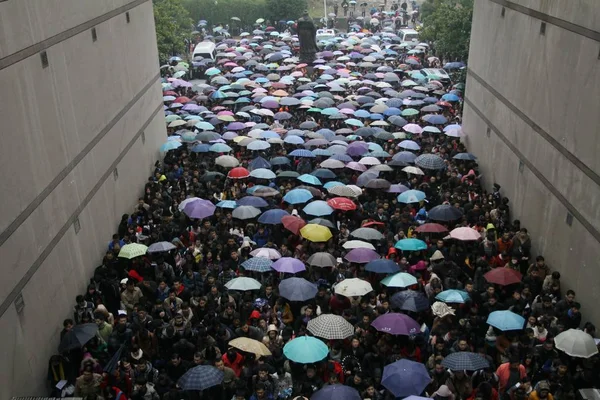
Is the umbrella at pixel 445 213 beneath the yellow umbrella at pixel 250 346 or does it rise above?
beneath

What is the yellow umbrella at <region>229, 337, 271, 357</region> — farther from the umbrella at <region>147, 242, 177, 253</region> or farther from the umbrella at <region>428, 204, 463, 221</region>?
the umbrella at <region>428, 204, 463, 221</region>

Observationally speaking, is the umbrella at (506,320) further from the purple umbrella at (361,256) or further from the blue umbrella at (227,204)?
the blue umbrella at (227,204)

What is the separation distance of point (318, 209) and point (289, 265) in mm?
3174

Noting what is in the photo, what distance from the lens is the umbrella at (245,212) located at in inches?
655

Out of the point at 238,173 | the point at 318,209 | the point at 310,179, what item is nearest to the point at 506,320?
the point at 318,209

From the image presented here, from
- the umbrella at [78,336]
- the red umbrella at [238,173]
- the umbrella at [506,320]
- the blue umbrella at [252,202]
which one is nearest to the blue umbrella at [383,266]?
the umbrella at [506,320]

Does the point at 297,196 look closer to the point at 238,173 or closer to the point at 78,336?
the point at 238,173

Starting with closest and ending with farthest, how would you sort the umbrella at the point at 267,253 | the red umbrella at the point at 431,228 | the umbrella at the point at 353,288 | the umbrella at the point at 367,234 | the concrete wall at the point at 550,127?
the umbrella at the point at 353,288, the concrete wall at the point at 550,127, the umbrella at the point at 267,253, the umbrella at the point at 367,234, the red umbrella at the point at 431,228

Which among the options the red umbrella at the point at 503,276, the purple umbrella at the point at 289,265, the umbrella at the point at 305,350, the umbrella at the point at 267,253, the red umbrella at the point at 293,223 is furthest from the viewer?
the red umbrella at the point at 293,223

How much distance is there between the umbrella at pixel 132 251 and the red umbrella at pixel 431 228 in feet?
19.1

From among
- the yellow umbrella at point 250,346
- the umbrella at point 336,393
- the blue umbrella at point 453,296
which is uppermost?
the umbrella at point 336,393

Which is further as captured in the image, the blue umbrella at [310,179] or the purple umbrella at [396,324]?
the blue umbrella at [310,179]

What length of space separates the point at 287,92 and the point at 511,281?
20.8m

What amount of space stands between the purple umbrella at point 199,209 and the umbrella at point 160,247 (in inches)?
74.1
